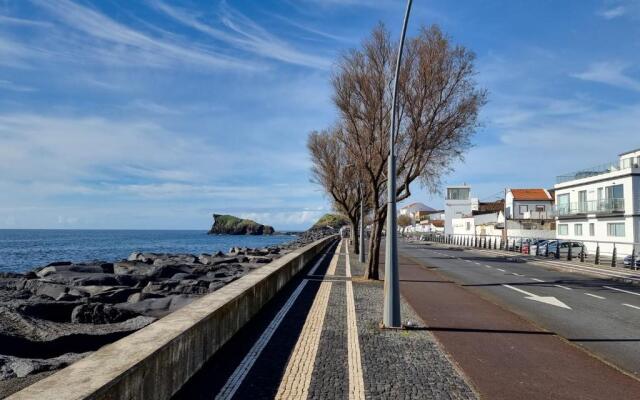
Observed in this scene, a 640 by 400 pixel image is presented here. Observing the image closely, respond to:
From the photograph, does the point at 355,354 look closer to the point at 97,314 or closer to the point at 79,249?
the point at 97,314

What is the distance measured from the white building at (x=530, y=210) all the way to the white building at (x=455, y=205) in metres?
21.7

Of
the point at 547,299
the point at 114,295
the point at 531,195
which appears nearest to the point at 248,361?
the point at 114,295

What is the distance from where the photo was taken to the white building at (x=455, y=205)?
98.1 meters

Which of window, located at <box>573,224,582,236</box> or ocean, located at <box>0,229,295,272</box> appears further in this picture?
window, located at <box>573,224,582,236</box>

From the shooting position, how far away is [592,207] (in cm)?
4462

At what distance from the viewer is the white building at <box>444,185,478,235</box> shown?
9812 centimetres

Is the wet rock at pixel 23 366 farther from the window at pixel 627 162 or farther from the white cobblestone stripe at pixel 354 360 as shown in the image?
the window at pixel 627 162

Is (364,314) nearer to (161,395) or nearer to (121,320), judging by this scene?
(121,320)

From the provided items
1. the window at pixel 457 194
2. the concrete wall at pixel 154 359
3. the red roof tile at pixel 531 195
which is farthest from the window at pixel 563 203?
the window at pixel 457 194

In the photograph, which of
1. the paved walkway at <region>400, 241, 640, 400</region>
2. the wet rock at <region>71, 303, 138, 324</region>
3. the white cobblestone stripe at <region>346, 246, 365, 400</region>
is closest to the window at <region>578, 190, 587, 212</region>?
the paved walkway at <region>400, 241, 640, 400</region>

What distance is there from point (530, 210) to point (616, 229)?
32499 millimetres

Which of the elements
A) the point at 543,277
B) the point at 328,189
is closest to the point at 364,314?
the point at 543,277

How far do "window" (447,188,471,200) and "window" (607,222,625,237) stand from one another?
57.2 m

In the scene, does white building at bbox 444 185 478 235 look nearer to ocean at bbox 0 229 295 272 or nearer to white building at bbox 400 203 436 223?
ocean at bbox 0 229 295 272
